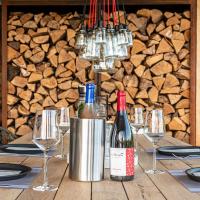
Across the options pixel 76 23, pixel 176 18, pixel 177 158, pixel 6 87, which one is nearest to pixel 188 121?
pixel 176 18

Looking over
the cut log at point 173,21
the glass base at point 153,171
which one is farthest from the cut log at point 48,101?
the glass base at point 153,171

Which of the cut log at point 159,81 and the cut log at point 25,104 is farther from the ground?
the cut log at point 159,81

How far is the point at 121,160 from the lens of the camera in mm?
1583

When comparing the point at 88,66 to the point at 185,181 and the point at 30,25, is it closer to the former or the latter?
the point at 30,25

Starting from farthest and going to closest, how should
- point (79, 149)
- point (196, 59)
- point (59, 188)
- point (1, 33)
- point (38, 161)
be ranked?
1. point (1, 33)
2. point (196, 59)
3. point (38, 161)
4. point (79, 149)
5. point (59, 188)

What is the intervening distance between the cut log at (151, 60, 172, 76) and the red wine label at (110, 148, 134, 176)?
11.1 ft

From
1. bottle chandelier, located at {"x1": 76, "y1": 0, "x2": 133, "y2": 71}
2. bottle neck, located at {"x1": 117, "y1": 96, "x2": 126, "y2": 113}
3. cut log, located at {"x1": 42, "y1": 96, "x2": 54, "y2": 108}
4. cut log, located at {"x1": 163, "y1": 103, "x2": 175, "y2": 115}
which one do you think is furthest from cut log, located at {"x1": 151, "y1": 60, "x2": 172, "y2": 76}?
bottle neck, located at {"x1": 117, "y1": 96, "x2": 126, "y2": 113}

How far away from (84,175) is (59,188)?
12 cm

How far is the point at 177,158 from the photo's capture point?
215cm

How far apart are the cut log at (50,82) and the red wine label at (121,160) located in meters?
3.41

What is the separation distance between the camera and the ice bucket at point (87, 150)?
1590 mm

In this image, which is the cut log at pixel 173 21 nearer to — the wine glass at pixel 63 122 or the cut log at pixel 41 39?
the cut log at pixel 41 39

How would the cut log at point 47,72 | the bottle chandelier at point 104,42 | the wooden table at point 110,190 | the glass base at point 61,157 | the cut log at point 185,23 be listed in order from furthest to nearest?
1. the cut log at point 47,72
2. the cut log at point 185,23
3. the bottle chandelier at point 104,42
4. the glass base at point 61,157
5. the wooden table at point 110,190

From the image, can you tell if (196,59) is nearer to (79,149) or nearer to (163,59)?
(163,59)
